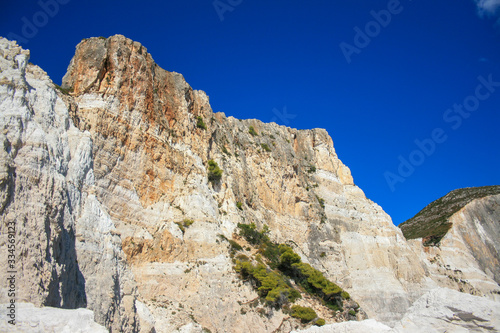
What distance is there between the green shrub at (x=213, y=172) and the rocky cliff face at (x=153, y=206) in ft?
2.02

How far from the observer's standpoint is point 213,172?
3731cm

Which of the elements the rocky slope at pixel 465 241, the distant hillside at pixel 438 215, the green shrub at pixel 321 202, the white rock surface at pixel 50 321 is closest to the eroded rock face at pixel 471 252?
the rocky slope at pixel 465 241

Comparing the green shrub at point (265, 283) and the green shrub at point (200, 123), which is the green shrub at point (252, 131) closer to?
the green shrub at point (200, 123)

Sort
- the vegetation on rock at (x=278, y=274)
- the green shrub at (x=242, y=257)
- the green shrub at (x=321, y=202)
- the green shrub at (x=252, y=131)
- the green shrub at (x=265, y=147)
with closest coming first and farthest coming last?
the vegetation on rock at (x=278, y=274) → the green shrub at (x=242, y=257) → the green shrub at (x=265, y=147) → the green shrub at (x=252, y=131) → the green shrub at (x=321, y=202)

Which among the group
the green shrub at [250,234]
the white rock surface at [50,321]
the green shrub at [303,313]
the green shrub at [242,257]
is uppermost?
the green shrub at [250,234]

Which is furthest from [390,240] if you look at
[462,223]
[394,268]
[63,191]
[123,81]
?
[63,191]

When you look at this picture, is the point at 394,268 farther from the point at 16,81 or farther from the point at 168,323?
the point at 16,81

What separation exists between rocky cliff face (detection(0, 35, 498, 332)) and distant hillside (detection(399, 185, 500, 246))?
59.8 feet

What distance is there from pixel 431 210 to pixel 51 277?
92885 mm

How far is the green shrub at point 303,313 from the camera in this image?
30.2 m

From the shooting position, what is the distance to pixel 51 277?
13.0 m

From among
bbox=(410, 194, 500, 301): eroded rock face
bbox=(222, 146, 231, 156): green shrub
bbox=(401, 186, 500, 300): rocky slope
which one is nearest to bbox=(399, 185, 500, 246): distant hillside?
bbox=(401, 186, 500, 300): rocky slope

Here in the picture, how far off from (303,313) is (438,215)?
64247mm

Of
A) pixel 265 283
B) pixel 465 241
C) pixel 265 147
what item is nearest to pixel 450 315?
pixel 265 283
